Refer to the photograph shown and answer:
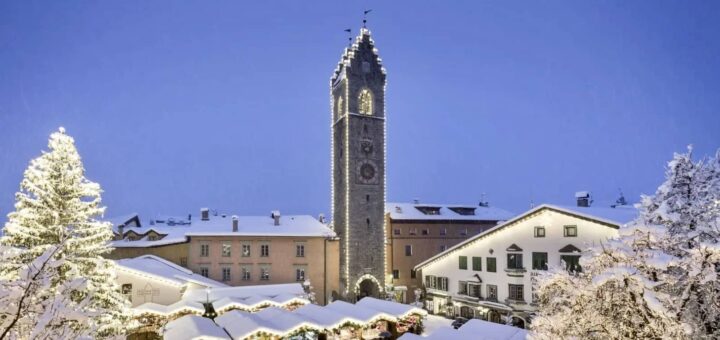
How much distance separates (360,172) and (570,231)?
2227 cm

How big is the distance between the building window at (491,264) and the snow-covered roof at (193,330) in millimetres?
20515

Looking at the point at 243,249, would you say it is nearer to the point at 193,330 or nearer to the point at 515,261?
the point at 193,330

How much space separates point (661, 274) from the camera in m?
9.62

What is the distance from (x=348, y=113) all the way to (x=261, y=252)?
15808 mm

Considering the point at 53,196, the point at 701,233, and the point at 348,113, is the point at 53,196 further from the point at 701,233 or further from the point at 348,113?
the point at 348,113

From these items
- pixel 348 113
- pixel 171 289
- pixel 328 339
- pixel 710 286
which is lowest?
pixel 328 339

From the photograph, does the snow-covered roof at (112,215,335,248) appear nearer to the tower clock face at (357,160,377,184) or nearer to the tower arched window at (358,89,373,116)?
the tower clock face at (357,160,377,184)

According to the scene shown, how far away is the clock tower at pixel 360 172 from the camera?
45.1 metres

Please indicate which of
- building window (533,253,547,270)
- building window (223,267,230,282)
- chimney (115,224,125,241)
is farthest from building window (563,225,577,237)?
chimney (115,224,125,241)

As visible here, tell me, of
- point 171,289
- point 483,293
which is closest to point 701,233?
point 483,293

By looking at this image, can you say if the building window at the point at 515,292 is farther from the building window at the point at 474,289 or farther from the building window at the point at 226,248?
the building window at the point at 226,248

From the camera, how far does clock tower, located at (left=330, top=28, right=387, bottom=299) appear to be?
4509 cm

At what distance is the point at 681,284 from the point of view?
929 centimetres

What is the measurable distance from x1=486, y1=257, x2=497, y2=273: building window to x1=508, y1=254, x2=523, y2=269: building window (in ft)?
4.42
